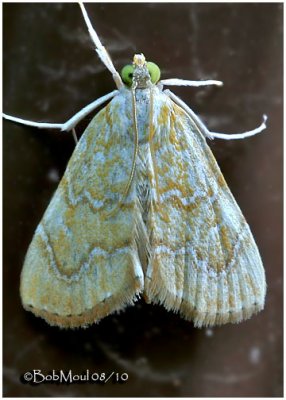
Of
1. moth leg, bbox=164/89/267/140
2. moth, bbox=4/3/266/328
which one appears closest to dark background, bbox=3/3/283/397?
moth leg, bbox=164/89/267/140

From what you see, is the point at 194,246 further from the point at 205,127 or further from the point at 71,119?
Result: the point at 71,119

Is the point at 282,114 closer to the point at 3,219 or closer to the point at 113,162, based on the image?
the point at 113,162

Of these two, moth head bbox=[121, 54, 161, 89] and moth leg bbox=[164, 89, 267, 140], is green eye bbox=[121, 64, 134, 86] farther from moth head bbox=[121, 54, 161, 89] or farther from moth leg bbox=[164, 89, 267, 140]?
moth leg bbox=[164, 89, 267, 140]

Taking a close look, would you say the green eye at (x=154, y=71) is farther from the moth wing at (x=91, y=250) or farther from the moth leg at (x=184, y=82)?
the moth wing at (x=91, y=250)

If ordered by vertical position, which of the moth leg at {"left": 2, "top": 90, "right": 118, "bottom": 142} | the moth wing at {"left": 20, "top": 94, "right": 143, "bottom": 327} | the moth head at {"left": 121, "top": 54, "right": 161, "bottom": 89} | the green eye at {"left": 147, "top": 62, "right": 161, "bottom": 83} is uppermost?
the green eye at {"left": 147, "top": 62, "right": 161, "bottom": 83}

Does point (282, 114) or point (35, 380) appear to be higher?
point (282, 114)

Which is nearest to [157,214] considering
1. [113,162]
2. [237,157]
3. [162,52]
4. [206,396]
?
[113,162]
